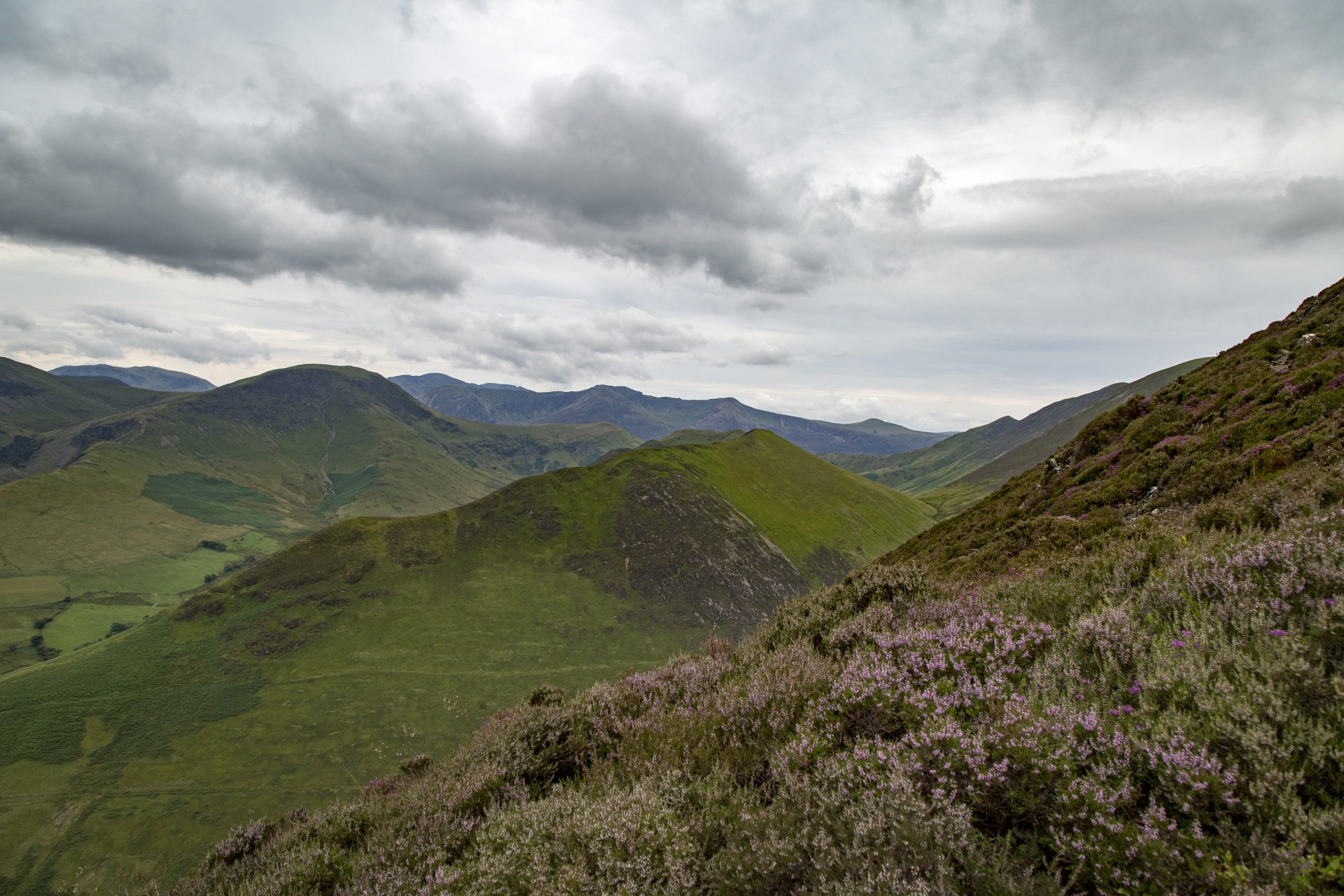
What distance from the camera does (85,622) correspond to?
15650 cm

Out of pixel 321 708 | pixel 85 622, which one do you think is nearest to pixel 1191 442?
pixel 321 708

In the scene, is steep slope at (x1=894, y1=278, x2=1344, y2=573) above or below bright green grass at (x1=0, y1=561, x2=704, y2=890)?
above

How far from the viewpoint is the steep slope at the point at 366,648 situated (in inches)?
2603

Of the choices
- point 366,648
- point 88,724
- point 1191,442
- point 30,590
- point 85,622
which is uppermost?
point 1191,442

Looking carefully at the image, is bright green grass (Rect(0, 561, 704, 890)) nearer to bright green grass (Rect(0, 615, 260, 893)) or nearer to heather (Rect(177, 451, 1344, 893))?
bright green grass (Rect(0, 615, 260, 893))

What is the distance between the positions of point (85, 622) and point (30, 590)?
3933cm

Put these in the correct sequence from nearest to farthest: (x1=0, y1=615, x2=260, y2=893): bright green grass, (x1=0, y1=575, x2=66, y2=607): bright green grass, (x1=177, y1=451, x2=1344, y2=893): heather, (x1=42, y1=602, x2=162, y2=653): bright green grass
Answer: (x1=177, y1=451, x2=1344, y2=893): heather
(x1=0, y1=615, x2=260, y2=893): bright green grass
(x1=42, y1=602, x2=162, y2=653): bright green grass
(x1=0, y1=575, x2=66, y2=607): bright green grass

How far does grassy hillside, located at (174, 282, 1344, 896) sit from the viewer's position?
3.72 metres

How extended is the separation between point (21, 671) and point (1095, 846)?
495 feet

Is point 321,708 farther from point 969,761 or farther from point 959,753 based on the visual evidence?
point 969,761

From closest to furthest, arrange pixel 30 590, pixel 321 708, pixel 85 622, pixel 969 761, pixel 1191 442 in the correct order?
pixel 969 761, pixel 1191 442, pixel 321 708, pixel 85 622, pixel 30 590

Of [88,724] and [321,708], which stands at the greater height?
[321,708]

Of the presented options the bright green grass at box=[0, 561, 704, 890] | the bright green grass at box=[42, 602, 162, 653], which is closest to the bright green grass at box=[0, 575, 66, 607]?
the bright green grass at box=[42, 602, 162, 653]

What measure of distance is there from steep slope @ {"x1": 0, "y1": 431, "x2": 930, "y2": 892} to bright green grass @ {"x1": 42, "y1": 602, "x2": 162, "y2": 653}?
76.5 meters
